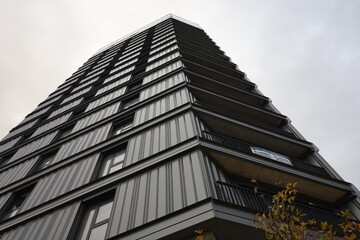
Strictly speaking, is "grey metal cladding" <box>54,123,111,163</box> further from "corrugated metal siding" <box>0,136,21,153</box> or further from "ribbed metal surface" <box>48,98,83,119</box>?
"corrugated metal siding" <box>0,136,21,153</box>

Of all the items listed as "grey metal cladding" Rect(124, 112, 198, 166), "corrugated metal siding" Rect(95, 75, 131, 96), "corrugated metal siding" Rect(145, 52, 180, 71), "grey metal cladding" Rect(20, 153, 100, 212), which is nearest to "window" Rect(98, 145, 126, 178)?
"grey metal cladding" Rect(20, 153, 100, 212)

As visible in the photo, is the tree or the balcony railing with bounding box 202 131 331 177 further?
the balcony railing with bounding box 202 131 331 177

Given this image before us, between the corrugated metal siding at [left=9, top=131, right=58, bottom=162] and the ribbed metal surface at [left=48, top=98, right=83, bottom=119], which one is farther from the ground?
the ribbed metal surface at [left=48, top=98, right=83, bottom=119]

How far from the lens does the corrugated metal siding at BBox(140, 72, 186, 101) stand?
15750mm

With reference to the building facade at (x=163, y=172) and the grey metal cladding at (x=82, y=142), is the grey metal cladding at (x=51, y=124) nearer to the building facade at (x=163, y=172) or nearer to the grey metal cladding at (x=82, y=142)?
the building facade at (x=163, y=172)

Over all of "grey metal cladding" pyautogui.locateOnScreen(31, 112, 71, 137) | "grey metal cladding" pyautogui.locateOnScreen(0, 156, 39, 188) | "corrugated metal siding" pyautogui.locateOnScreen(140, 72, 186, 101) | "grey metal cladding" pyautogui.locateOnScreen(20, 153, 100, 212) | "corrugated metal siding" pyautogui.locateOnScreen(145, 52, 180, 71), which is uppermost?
"corrugated metal siding" pyautogui.locateOnScreen(145, 52, 180, 71)

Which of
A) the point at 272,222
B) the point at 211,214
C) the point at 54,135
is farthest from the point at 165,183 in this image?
the point at 54,135

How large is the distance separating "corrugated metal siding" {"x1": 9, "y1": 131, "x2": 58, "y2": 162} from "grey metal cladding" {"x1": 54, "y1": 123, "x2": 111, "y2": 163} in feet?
9.56

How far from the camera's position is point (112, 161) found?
38.1 ft

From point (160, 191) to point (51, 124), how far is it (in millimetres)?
15292

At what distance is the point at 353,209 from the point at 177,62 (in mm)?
13565

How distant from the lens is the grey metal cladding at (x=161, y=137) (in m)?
10.2

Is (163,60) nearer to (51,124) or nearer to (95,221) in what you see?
(51,124)

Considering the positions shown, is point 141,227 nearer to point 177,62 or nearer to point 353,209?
point 353,209
